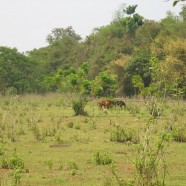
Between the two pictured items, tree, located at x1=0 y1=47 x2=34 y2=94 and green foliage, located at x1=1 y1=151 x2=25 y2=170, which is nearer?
green foliage, located at x1=1 y1=151 x2=25 y2=170

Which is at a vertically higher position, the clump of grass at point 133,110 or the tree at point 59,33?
the tree at point 59,33

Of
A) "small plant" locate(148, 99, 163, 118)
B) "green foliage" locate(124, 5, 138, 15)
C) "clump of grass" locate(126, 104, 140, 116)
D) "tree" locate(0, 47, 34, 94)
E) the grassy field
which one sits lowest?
the grassy field

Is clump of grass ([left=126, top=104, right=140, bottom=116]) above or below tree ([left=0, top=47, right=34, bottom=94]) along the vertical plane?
below

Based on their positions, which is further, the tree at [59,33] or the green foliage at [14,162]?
the tree at [59,33]

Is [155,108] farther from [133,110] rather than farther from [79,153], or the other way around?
[133,110]

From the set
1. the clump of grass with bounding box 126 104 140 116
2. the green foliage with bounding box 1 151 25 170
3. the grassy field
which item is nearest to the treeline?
the clump of grass with bounding box 126 104 140 116

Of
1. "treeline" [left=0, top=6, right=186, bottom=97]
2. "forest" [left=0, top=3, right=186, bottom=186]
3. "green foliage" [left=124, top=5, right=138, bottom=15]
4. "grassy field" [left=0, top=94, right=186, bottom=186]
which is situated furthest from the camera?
"green foliage" [left=124, top=5, right=138, bottom=15]

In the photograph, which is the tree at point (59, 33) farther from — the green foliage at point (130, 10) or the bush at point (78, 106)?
the bush at point (78, 106)

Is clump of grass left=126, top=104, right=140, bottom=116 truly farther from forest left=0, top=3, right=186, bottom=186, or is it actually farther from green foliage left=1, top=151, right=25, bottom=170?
green foliage left=1, top=151, right=25, bottom=170

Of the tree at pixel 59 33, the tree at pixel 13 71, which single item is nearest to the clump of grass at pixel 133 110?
the tree at pixel 13 71

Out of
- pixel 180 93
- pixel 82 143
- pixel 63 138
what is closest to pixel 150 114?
pixel 180 93

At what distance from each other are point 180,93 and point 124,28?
4213 centimetres

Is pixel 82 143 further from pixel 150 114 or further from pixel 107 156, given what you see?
pixel 150 114

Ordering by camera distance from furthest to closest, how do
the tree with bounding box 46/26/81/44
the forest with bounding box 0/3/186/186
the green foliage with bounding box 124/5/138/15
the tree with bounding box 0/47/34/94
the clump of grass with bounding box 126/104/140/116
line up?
the tree with bounding box 46/26/81/44 < the green foliage with bounding box 124/5/138/15 < the tree with bounding box 0/47/34/94 < the clump of grass with bounding box 126/104/140/116 < the forest with bounding box 0/3/186/186
